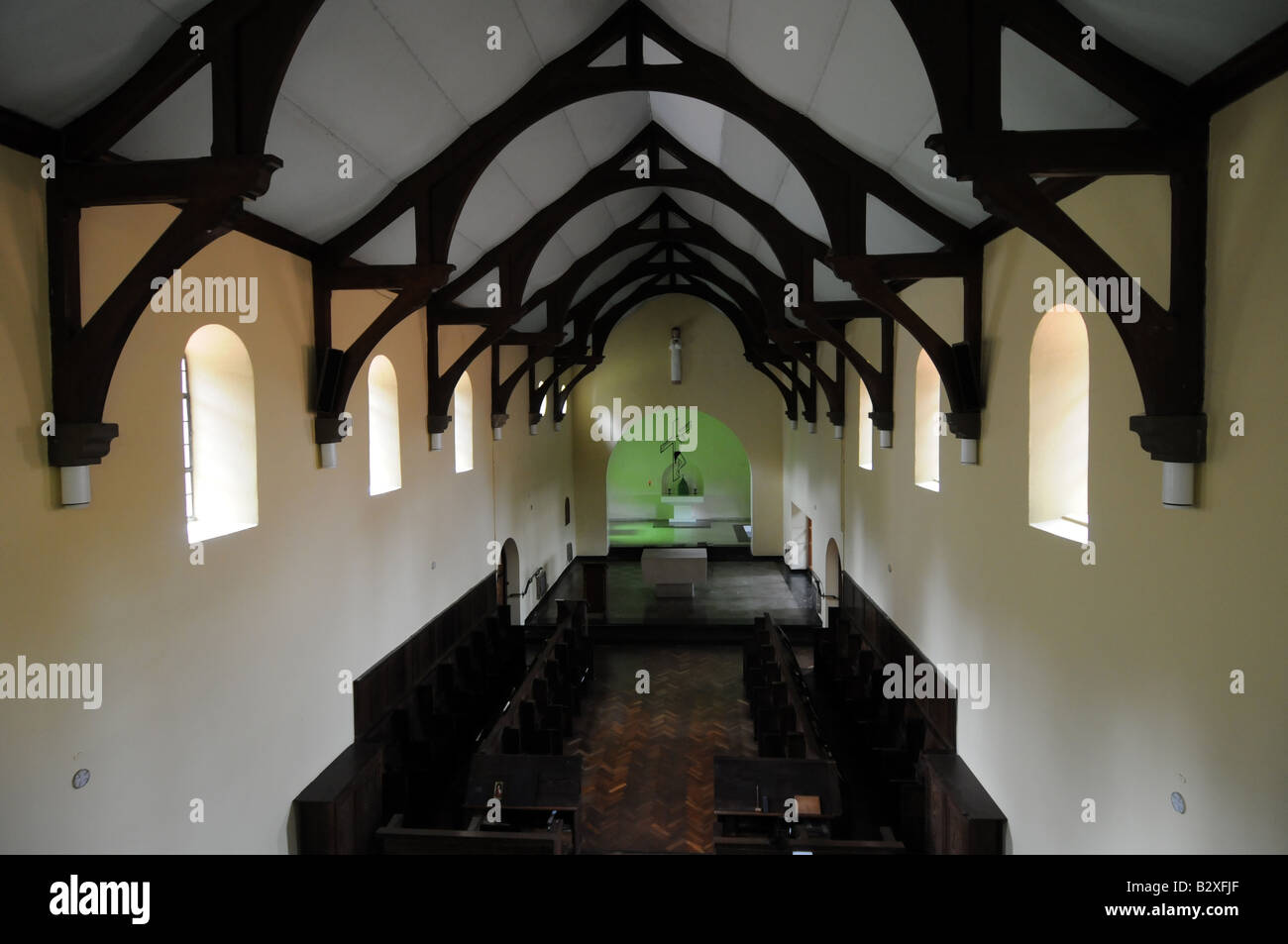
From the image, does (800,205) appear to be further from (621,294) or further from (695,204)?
(621,294)

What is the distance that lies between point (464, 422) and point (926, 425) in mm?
6056

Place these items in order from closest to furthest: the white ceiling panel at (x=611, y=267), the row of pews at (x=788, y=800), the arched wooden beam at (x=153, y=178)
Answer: the arched wooden beam at (x=153, y=178)
the row of pews at (x=788, y=800)
the white ceiling panel at (x=611, y=267)

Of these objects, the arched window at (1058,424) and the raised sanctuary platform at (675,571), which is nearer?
A: the arched window at (1058,424)

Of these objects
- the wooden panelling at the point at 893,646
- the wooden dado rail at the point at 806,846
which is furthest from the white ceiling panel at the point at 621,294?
the wooden dado rail at the point at 806,846

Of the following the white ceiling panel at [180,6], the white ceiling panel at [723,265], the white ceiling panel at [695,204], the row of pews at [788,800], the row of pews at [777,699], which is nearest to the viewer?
the white ceiling panel at [180,6]

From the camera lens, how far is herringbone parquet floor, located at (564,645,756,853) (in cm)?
718

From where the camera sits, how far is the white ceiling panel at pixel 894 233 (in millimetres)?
6367

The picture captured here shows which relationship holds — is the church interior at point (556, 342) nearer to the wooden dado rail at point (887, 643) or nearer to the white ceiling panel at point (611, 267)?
the wooden dado rail at point (887, 643)

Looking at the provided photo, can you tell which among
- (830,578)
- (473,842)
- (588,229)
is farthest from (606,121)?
(830,578)

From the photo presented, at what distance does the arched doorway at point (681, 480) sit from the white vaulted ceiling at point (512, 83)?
630 inches

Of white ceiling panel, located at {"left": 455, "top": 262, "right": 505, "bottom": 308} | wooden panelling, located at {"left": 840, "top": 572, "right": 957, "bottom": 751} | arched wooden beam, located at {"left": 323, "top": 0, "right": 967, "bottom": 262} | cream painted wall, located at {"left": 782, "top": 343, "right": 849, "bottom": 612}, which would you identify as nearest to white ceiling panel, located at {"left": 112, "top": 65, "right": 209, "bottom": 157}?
arched wooden beam, located at {"left": 323, "top": 0, "right": 967, "bottom": 262}
